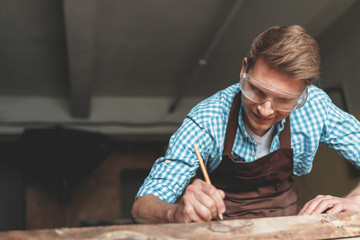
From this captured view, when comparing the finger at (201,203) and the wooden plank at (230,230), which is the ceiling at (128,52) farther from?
the wooden plank at (230,230)

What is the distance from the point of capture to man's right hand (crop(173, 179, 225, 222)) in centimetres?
111

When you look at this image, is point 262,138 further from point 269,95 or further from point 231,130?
Result: point 269,95

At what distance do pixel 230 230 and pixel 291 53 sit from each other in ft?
2.74

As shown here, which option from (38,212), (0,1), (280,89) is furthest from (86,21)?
(38,212)

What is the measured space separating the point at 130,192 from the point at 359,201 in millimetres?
6459

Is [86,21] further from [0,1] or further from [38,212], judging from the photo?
[38,212]

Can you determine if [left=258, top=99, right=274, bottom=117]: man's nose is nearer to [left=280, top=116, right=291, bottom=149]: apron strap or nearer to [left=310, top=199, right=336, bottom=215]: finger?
[left=280, top=116, right=291, bottom=149]: apron strap

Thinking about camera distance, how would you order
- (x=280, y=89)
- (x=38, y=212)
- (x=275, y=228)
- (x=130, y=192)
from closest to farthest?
1. (x=275, y=228)
2. (x=280, y=89)
3. (x=38, y=212)
4. (x=130, y=192)

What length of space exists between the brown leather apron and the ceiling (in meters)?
2.12

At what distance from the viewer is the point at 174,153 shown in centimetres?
162

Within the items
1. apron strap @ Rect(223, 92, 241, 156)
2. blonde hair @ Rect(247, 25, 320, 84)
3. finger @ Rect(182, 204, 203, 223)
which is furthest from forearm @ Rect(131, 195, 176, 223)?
blonde hair @ Rect(247, 25, 320, 84)

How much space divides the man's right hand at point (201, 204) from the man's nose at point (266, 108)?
557 millimetres

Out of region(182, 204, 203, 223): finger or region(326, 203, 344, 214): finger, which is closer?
region(182, 204, 203, 223): finger

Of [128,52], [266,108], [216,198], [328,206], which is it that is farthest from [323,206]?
[128,52]
